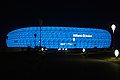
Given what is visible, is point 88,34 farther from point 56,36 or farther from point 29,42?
point 29,42

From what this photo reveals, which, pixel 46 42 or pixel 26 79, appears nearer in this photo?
pixel 26 79

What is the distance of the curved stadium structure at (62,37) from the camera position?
457ft

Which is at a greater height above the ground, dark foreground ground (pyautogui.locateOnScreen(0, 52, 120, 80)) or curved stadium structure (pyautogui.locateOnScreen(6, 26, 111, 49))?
curved stadium structure (pyautogui.locateOnScreen(6, 26, 111, 49))

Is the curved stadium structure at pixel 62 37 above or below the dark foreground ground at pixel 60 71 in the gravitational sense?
above

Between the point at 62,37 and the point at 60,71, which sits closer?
the point at 60,71

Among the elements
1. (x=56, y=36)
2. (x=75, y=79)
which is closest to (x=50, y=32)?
(x=56, y=36)

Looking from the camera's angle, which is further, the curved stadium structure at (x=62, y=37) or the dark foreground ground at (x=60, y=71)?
the curved stadium structure at (x=62, y=37)

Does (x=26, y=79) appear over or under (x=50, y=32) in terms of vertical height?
under

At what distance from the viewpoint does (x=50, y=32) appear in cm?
13950

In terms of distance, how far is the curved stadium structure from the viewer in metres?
139

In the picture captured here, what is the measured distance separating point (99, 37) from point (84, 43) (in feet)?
25.8

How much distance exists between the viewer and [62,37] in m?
140

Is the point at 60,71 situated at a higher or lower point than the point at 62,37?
lower

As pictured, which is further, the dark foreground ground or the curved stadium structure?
the curved stadium structure
